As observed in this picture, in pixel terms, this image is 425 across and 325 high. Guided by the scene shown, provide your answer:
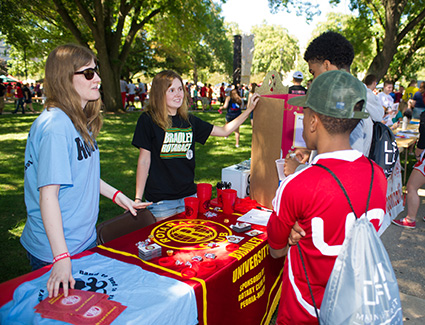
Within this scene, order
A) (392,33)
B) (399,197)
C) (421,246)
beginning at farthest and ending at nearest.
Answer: (392,33) < (421,246) < (399,197)

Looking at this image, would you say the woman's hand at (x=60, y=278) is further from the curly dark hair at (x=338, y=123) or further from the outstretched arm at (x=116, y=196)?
the curly dark hair at (x=338, y=123)

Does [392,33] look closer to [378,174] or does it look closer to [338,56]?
[338,56]

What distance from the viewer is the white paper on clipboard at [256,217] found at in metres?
2.41

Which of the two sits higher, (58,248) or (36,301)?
(58,248)

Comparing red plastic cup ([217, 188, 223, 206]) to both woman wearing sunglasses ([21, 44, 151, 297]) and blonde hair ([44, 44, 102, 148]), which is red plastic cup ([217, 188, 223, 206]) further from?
blonde hair ([44, 44, 102, 148])

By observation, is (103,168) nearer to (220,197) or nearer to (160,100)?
(160,100)

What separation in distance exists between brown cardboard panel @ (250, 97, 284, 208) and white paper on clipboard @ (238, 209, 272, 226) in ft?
0.75

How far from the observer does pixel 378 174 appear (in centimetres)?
138

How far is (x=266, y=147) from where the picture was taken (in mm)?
2842

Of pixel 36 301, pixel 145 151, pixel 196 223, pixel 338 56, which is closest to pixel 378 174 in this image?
pixel 338 56

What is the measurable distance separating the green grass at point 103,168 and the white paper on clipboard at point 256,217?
7.98ft

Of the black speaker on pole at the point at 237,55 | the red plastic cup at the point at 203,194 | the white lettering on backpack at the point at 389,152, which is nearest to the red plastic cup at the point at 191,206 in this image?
the red plastic cup at the point at 203,194

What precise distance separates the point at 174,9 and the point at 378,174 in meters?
14.8

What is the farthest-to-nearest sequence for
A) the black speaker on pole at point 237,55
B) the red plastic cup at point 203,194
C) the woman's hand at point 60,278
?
1. the black speaker on pole at point 237,55
2. the red plastic cup at point 203,194
3. the woman's hand at point 60,278
